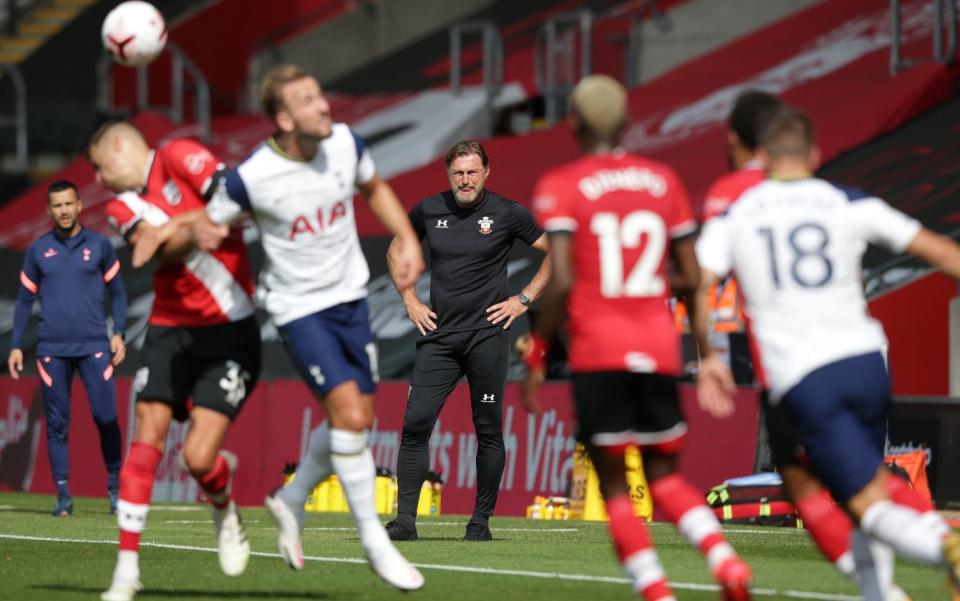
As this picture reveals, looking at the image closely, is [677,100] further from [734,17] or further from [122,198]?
[122,198]

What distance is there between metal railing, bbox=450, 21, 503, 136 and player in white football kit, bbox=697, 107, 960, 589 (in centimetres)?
2008

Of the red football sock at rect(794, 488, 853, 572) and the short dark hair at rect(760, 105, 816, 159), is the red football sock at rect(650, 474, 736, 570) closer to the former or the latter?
the red football sock at rect(794, 488, 853, 572)

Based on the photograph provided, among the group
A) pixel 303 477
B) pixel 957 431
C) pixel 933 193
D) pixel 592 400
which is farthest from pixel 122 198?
pixel 933 193

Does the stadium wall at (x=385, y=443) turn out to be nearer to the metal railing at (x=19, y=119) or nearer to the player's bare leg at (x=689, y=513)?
the player's bare leg at (x=689, y=513)

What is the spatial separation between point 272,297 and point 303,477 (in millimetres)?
879

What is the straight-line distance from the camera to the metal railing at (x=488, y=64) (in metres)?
27.0

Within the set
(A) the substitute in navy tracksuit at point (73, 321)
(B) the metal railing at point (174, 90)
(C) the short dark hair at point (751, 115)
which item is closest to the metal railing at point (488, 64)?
(B) the metal railing at point (174, 90)

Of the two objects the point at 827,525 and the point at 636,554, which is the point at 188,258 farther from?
the point at 827,525

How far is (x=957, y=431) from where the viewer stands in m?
13.9

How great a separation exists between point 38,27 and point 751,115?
88.7 feet

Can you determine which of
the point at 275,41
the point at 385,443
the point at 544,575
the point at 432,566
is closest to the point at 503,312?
the point at 432,566

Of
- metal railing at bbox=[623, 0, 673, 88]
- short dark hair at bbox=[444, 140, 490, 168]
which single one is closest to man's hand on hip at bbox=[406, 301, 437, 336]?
short dark hair at bbox=[444, 140, 490, 168]

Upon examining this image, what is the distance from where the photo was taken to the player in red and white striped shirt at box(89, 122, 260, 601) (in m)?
8.50

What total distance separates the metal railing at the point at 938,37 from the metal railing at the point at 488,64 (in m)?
6.33
